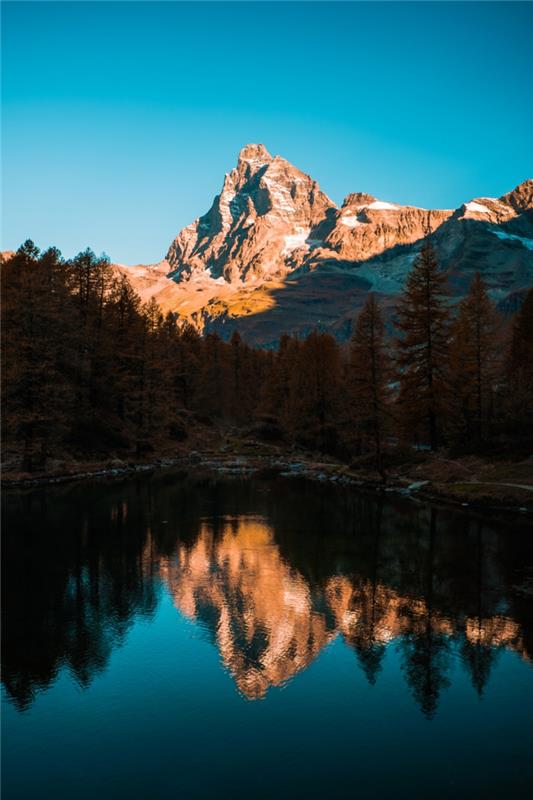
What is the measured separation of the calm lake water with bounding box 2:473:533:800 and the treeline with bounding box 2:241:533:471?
2004 cm

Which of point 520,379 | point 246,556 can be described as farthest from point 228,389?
point 246,556

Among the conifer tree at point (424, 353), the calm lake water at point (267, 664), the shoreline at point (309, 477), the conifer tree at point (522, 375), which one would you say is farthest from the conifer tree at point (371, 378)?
the calm lake water at point (267, 664)

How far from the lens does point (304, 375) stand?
7281 centimetres

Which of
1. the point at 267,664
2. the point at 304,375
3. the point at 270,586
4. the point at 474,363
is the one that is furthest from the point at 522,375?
the point at 267,664

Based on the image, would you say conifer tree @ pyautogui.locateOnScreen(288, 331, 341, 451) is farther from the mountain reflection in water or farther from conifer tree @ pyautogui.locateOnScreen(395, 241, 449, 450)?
the mountain reflection in water

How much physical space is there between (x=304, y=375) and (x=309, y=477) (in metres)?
21.4

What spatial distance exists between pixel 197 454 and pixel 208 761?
63.4 metres

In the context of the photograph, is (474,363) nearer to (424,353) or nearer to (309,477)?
(424,353)

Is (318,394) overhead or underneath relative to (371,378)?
underneath

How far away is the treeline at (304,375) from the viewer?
4662 centimetres

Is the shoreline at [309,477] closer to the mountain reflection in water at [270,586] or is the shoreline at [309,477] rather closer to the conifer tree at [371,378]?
the mountain reflection in water at [270,586]

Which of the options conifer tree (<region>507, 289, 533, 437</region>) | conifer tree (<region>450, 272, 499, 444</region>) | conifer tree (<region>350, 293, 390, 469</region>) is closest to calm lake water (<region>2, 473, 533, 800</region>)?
conifer tree (<region>507, 289, 533, 437</region>)

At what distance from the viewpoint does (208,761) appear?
10.5m

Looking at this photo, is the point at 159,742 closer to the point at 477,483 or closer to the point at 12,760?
the point at 12,760
